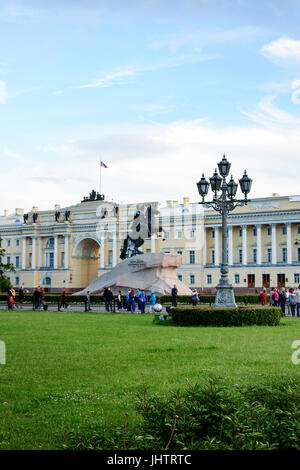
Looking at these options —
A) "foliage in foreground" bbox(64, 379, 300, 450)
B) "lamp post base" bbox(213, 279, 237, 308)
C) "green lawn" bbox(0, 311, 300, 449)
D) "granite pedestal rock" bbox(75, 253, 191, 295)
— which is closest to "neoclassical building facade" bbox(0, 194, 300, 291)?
"granite pedestal rock" bbox(75, 253, 191, 295)

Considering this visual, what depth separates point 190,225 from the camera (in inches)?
Result: 3076

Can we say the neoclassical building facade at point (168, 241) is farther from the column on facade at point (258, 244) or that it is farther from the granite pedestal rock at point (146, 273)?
the granite pedestal rock at point (146, 273)

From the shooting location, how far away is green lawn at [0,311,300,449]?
243 inches

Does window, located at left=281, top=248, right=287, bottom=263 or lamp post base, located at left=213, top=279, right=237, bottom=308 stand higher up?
window, located at left=281, top=248, right=287, bottom=263

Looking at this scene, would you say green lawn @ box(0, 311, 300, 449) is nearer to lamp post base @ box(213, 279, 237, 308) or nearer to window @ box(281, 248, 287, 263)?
lamp post base @ box(213, 279, 237, 308)

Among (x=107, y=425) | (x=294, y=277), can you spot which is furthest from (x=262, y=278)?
(x=107, y=425)

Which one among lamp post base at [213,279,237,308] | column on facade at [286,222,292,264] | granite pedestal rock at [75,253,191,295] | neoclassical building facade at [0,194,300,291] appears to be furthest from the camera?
neoclassical building facade at [0,194,300,291]

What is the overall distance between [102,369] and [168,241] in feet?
232

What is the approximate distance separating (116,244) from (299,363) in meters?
73.8

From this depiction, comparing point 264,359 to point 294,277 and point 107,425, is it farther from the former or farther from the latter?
point 294,277

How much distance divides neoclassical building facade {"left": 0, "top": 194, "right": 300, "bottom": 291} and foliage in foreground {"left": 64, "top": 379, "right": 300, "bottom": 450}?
58.1 m

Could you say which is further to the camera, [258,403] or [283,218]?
[283,218]

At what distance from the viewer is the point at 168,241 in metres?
79.9

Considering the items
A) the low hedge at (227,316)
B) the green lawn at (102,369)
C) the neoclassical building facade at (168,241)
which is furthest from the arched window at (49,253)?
the green lawn at (102,369)
